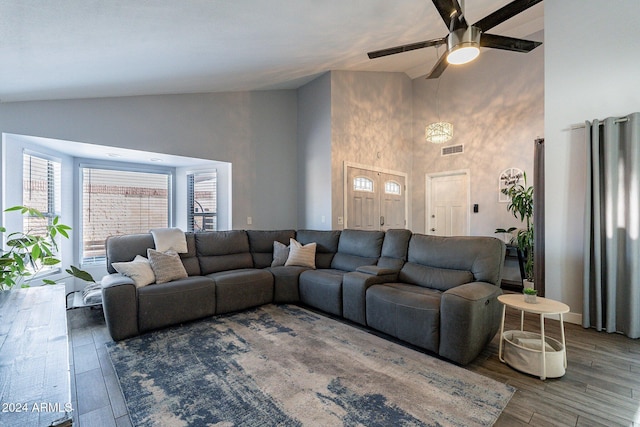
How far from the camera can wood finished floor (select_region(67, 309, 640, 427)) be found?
5.63 feet

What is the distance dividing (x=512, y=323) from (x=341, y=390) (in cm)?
235

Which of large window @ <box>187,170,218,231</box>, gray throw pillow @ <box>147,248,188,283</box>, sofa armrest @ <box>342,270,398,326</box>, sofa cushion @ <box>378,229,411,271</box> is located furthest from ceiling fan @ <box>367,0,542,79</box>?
large window @ <box>187,170,218,231</box>

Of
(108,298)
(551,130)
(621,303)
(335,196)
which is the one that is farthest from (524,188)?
(108,298)

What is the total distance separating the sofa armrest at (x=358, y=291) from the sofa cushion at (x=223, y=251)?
1698 millimetres

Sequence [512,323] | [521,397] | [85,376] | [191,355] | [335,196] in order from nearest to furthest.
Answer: [521,397] < [85,376] < [191,355] < [512,323] < [335,196]

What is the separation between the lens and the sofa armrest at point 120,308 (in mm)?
2732

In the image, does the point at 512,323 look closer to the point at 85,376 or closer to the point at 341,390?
the point at 341,390

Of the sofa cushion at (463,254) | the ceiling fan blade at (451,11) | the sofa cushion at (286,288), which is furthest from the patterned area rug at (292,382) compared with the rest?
the ceiling fan blade at (451,11)

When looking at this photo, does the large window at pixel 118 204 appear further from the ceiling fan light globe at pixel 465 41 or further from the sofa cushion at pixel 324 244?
the ceiling fan light globe at pixel 465 41

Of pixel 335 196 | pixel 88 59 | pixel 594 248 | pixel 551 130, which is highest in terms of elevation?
pixel 88 59

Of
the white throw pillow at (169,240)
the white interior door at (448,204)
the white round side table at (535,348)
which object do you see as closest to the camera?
the white round side table at (535,348)

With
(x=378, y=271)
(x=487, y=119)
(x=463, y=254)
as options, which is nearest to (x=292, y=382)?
(x=378, y=271)

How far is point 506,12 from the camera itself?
7.32 ft

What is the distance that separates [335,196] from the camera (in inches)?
186
